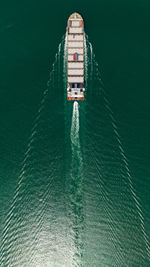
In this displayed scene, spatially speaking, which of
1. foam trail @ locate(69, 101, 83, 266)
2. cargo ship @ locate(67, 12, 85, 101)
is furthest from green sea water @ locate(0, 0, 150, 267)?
cargo ship @ locate(67, 12, 85, 101)

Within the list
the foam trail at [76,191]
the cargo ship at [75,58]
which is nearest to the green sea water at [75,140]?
the foam trail at [76,191]

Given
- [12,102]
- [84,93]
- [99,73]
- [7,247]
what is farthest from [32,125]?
[7,247]

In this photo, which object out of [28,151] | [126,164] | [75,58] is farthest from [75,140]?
[75,58]

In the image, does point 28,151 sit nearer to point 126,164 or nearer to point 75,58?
point 126,164

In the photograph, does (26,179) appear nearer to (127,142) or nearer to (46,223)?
(46,223)

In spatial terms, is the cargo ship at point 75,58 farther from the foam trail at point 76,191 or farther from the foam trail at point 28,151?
the foam trail at point 76,191

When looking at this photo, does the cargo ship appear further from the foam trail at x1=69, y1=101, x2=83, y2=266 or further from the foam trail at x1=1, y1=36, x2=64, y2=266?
the foam trail at x1=69, y1=101, x2=83, y2=266

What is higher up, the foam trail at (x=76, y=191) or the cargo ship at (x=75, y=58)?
the cargo ship at (x=75, y=58)
